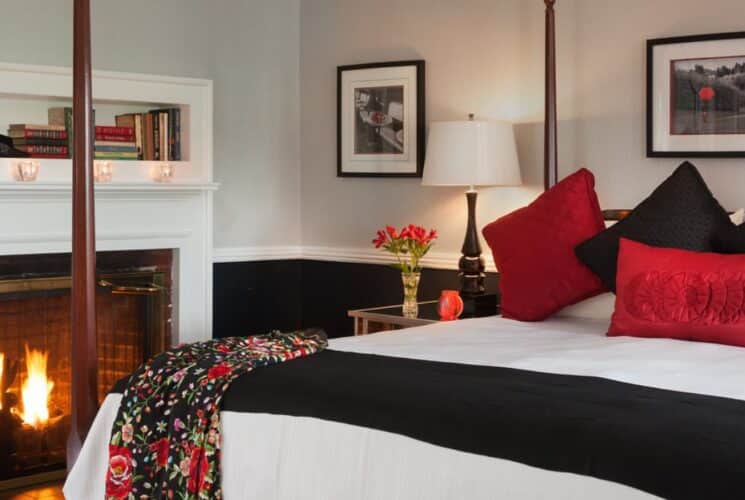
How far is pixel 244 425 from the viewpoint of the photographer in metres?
2.85

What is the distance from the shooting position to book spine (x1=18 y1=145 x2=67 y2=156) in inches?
196

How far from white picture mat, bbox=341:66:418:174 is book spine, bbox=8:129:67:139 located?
4.67ft

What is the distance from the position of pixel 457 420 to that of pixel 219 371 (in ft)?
2.42

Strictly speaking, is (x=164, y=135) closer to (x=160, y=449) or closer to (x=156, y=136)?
(x=156, y=136)

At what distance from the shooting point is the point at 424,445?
99.4 inches

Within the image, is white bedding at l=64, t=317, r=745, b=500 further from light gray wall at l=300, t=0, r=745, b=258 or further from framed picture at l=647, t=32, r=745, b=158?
light gray wall at l=300, t=0, r=745, b=258

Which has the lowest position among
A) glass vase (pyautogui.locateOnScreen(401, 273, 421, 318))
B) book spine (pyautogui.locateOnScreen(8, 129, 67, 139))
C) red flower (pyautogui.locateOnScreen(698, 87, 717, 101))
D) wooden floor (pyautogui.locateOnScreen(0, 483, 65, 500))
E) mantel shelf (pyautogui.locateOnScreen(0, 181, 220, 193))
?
wooden floor (pyautogui.locateOnScreen(0, 483, 65, 500))

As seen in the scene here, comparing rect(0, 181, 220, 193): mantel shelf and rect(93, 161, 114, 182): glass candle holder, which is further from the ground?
rect(93, 161, 114, 182): glass candle holder

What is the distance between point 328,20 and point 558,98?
1.47 m

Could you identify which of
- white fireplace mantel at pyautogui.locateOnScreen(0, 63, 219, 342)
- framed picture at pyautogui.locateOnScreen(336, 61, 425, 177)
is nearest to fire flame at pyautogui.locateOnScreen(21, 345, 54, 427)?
white fireplace mantel at pyautogui.locateOnScreen(0, 63, 219, 342)

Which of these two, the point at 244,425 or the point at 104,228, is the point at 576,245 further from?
the point at 104,228

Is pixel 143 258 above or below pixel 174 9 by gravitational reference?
below

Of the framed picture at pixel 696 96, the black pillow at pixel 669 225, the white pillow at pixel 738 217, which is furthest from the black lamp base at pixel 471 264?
the white pillow at pixel 738 217

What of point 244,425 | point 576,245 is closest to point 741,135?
point 576,245
